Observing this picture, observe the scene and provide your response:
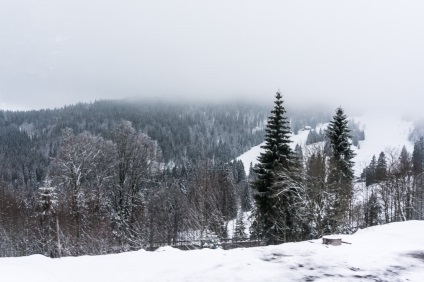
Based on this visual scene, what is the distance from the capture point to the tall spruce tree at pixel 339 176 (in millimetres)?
24094

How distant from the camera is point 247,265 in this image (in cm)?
921

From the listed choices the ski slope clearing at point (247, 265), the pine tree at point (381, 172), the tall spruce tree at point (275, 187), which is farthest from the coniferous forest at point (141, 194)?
the ski slope clearing at point (247, 265)

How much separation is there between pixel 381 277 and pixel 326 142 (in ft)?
68.7

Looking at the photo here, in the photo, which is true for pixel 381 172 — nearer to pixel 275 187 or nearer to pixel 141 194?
pixel 275 187

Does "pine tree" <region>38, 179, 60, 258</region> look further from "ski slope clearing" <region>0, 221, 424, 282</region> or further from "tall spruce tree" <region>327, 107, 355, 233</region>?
"tall spruce tree" <region>327, 107, 355, 233</region>

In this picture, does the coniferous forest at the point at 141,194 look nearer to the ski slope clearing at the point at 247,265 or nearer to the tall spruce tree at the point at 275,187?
the tall spruce tree at the point at 275,187

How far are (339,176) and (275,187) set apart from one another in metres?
5.20

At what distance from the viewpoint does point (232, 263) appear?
9406mm

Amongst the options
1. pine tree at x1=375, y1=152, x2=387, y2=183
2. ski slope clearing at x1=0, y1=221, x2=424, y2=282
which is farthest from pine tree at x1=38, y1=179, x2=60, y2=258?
pine tree at x1=375, y1=152, x2=387, y2=183

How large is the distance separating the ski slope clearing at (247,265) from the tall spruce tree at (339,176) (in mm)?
12197

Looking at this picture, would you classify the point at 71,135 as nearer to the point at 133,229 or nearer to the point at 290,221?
the point at 133,229

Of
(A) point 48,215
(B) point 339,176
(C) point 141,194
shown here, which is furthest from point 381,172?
(A) point 48,215

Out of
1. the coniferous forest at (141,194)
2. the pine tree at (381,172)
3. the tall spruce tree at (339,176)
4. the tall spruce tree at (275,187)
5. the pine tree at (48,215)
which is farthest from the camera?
the pine tree at (381,172)

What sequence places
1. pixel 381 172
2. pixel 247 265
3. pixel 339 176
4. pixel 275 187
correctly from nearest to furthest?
pixel 247 265, pixel 275 187, pixel 339 176, pixel 381 172
